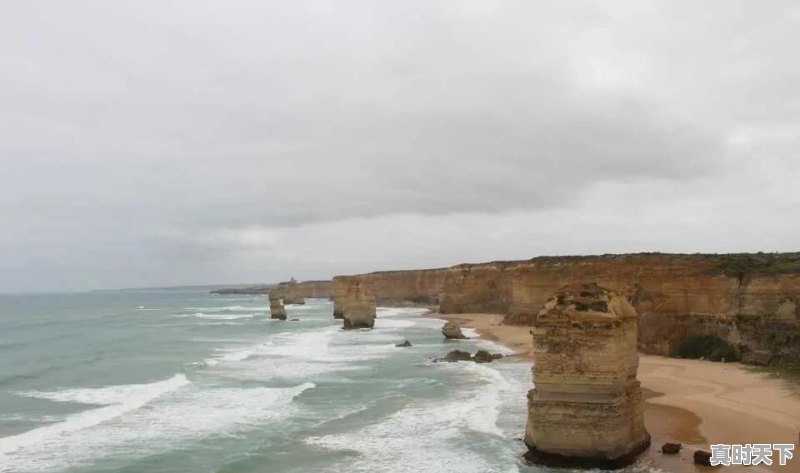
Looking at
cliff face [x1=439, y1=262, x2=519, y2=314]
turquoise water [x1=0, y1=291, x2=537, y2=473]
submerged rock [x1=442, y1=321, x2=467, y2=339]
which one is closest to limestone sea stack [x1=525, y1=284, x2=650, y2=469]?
turquoise water [x1=0, y1=291, x2=537, y2=473]

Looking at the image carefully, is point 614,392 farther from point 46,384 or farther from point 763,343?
point 46,384

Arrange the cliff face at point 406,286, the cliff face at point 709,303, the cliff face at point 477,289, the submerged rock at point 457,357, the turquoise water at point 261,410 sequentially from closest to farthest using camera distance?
the turquoise water at point 261,410 → the cliff face at point 709,303 → the submerged rock at point 457,357 → the cliff face at point 477,289 → the cliff face at point 406,286

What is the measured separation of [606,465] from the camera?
14.7m

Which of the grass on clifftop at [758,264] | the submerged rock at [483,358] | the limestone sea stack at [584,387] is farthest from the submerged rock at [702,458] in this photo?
the submerged rock at [483,358]

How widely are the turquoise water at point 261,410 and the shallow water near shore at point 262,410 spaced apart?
6cm

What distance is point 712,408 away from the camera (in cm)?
2002

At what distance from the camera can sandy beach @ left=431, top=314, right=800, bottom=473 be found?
1627 cm

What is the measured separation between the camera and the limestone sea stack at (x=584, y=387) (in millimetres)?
14766

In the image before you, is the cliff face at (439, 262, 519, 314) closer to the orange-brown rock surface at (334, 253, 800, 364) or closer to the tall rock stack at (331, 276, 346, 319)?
the tall rock stack at (331, 276, 346, 319)

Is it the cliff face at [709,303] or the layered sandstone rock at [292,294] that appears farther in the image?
the layered sandstone rock at [292,294]

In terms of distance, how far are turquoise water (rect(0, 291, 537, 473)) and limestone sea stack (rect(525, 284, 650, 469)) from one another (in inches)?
46.1

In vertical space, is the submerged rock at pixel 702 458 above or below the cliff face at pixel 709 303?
below

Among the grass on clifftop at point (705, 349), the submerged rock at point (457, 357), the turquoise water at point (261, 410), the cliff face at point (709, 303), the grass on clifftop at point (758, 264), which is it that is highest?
the grass on clifftop at point (758, 264)

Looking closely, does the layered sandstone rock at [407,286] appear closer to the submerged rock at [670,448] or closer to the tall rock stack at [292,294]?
the tall rock stack at [292,294]
